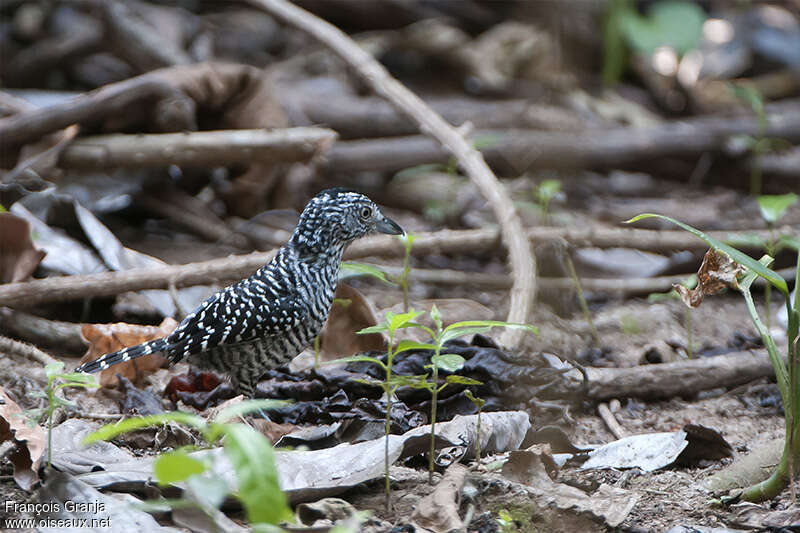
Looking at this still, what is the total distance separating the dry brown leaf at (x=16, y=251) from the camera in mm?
4641

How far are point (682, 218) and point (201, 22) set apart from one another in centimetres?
486

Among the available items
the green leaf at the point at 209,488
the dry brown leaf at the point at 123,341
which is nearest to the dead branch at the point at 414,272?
the dry brown leaf at the point at 123,341

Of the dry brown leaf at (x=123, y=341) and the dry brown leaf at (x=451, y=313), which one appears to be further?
the dry brown leaf at (x=451, y=313)

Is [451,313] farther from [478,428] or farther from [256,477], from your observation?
[256,477]

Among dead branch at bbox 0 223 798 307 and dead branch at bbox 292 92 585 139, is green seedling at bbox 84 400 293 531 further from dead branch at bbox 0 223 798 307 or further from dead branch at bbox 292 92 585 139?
dead branch at bbox 292 92 585 139

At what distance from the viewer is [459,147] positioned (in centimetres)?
582

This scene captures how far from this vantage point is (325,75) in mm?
9062

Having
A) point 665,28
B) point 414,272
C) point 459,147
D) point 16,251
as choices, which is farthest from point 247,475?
point 665,28

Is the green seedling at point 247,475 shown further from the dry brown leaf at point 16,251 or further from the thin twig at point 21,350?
the dry brown leaf at point 16,251

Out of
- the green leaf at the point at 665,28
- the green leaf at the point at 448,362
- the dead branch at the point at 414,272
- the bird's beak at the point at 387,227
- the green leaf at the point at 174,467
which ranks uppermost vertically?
the green leaf at the point at 174,467

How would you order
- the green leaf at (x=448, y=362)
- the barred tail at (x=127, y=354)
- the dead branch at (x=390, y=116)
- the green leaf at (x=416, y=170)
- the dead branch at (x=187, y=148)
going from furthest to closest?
the dead branch at (x=390, y=116) → the green leaf at (x=416, y=170) → the dead branch at (x=187, y=148) → the barred tail at (x=127, y=354) → the green leaf at (x=448, y=362)

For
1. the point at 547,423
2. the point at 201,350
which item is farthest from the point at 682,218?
the point at 201,350

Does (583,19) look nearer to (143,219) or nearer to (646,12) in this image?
(646,12)

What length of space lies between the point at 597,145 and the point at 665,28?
2.28m
